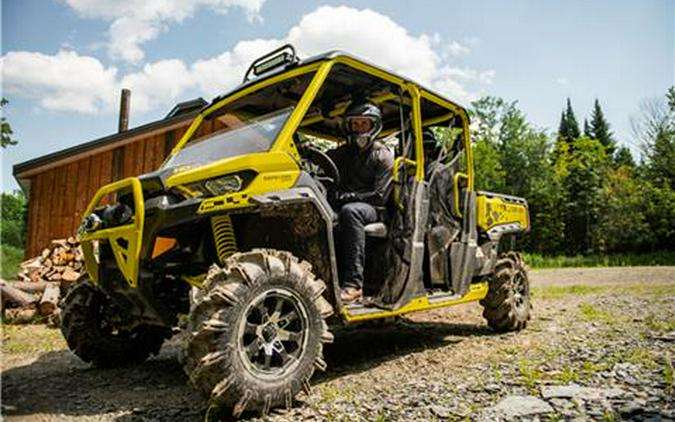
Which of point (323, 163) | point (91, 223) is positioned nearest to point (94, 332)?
point (91, 223)

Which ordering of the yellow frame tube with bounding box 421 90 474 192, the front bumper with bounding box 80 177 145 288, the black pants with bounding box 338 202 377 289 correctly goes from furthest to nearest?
the yellow frame tube with bounding box 421 90 474 192
the black pants with bounding box 338 202 377 289
the front bumper with bounding box 80 177 145 288

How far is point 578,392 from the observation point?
3.33m

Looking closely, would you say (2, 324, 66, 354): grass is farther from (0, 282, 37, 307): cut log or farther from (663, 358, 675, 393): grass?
(663, 358, 675, 393): grass

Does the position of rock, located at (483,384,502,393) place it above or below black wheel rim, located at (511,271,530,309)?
below

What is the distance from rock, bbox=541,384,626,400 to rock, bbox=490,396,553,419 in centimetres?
14

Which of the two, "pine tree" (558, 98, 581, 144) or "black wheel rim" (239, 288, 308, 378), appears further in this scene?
"pine tree" (558, 98, 581, 144)

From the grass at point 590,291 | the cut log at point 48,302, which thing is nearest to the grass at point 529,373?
the grass at point 590,291

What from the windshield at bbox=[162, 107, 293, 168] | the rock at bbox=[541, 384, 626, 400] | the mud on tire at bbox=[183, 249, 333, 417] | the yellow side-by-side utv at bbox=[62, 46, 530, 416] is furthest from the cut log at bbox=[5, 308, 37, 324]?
the rock at bbox=[541, 384, 626, 400]

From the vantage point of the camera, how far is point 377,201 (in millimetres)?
4945

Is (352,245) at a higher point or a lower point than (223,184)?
lower

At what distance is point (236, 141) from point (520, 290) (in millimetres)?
4297

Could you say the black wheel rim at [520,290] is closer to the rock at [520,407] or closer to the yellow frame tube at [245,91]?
the rock at [520,407]

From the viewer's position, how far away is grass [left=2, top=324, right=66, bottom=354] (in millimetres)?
6133

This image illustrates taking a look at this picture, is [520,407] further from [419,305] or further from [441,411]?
[419,305]
